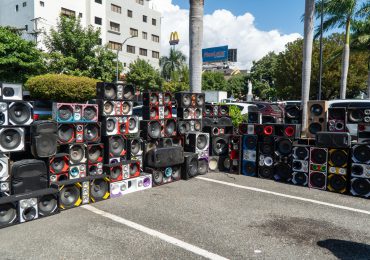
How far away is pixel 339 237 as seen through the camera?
16.2ft

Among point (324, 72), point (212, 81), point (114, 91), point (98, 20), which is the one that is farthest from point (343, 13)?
point (212, 81)

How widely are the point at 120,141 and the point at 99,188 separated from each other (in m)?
1.41

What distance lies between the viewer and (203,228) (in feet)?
17.1

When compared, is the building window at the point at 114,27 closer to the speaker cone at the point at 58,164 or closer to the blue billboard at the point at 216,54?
the blue billboard at the point at 216,54

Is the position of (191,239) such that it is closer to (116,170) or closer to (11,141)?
(116,170)

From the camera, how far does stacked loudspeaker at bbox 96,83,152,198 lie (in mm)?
7078

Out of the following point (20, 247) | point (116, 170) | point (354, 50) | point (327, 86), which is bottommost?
point (20, 247)

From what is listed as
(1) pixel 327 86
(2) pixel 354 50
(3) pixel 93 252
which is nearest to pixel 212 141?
(3) pixel 93 252

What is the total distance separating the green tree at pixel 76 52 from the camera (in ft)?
68.4

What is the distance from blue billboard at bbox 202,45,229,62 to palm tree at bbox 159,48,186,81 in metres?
13.7

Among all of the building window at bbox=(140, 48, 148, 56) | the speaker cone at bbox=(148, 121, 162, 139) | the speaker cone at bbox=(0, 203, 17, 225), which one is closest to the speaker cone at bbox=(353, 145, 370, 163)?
the speaker cone at bbox=(148, 121, 162, 139)

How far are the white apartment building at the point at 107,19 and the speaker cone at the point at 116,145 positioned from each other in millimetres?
21980

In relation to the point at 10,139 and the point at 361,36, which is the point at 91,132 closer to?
the point at 10,139

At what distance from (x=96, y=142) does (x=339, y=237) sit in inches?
201
